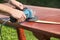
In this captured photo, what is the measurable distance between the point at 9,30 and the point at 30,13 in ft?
7.72

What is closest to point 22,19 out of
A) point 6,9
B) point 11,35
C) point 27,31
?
point 6,9

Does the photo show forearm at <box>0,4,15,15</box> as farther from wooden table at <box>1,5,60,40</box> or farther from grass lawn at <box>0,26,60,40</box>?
grass lawn at <box>0,26,60,40</box>

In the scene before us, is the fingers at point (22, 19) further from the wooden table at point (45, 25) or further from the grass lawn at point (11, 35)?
the grass lawn at point (11, 35)

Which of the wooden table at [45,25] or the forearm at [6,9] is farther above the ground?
the forearm at [6,9]

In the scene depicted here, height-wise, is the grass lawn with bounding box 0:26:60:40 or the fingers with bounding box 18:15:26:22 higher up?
the fingers with bounding box 18:15:26:22

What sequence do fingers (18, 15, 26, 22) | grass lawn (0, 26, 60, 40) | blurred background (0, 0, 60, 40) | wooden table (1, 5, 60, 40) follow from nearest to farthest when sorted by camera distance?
wooden table (1, 5, 60, 40), fingers (18, 15, 26, 22), grass lawn (0, 26, 60, 40), blurred background (0, 0, 60, 40)

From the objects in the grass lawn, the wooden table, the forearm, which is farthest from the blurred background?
the forearm

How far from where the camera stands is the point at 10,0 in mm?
1915

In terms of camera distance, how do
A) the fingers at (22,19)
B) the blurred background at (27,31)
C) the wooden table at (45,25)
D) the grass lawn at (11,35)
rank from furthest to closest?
the blurred background at (27,31), the grass lawn at (11,35), the fingers at (22,19), the wooden table at (45,25)

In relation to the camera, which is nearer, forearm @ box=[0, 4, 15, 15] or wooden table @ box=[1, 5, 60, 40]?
wooden table @ box=[1, 5, 60, 40]

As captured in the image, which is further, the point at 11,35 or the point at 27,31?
the point at 27,31

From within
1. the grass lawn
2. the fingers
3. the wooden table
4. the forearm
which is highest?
the forearm

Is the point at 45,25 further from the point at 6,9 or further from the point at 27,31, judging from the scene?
the point at 27,31

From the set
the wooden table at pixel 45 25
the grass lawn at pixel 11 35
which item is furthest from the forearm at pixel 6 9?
the grass lawn at pixel 11 35
